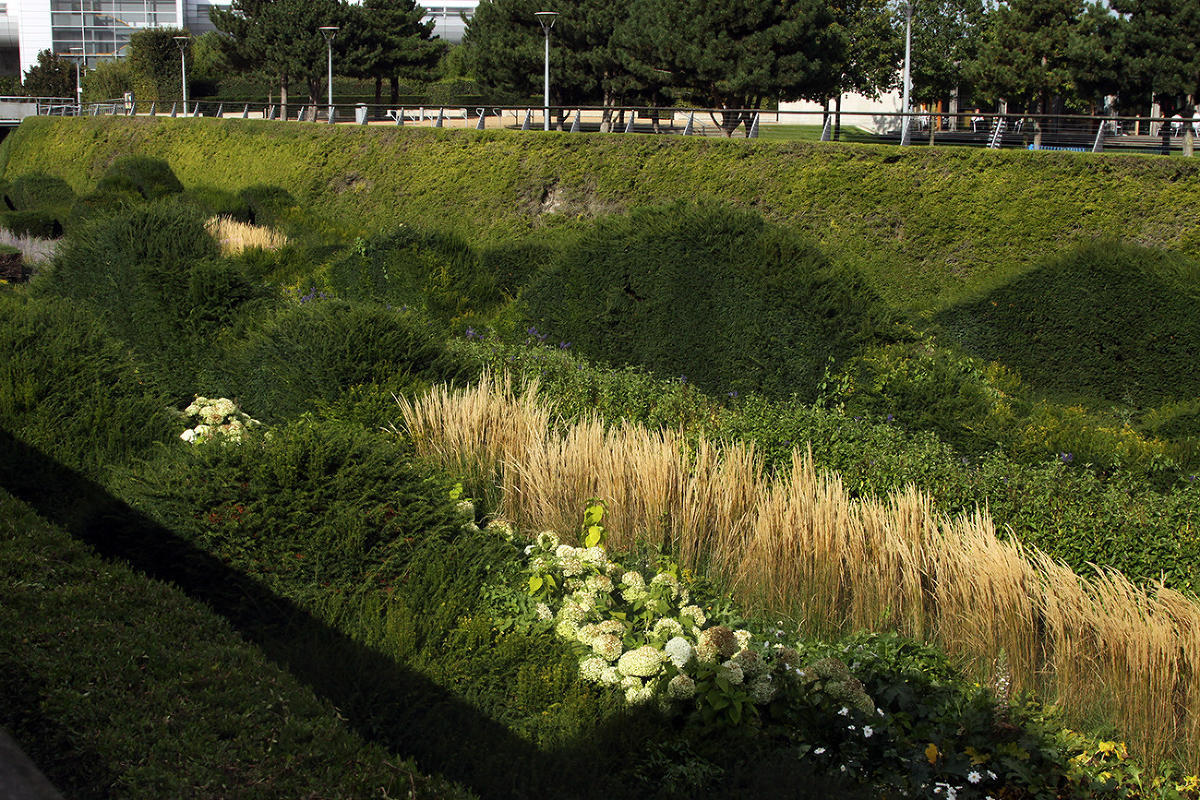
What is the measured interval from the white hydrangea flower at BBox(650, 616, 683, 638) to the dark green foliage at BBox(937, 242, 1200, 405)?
859 cm

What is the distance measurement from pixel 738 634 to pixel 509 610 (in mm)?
1014

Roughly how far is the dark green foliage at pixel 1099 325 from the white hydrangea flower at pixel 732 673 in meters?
8.76

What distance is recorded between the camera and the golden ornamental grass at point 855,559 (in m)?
4.96

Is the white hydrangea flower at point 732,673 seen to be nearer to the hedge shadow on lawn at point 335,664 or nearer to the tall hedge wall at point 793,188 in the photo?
the hedge shadow on lawn at point 335,664

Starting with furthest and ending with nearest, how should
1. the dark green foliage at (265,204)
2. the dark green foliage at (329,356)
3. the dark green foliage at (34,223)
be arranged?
the dark green foliage at (265,204), the dark green foliage at (34,223), the dark green foliage at (329,356)

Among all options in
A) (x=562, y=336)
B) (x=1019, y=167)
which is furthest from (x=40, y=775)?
(x=1019, y=167)

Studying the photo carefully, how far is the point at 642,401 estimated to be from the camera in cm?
906

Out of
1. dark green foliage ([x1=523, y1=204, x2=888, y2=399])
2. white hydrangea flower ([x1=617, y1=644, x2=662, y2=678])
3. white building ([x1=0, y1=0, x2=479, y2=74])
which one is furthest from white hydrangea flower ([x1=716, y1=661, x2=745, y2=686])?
white building ([x1=0, y1=0, x2=479, y2=74])

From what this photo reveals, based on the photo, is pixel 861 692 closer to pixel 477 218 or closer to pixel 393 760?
pixel 393 760

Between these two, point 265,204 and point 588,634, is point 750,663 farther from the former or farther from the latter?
point 265,204

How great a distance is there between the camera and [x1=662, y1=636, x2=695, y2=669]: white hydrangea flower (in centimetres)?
443

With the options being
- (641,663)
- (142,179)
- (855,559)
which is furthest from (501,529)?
(142,179)

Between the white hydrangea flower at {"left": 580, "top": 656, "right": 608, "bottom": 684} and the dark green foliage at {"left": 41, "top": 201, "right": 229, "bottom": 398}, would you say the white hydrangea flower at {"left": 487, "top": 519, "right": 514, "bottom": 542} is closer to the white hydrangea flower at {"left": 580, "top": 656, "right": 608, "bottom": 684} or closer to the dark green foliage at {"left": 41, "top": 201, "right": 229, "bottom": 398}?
the white hydrangea flower at {"left": 580, "top": 656, "right": 608, "bottom": 684}

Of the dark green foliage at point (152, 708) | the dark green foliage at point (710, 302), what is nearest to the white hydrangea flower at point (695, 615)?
the dark green foliage at point (152, 708)
